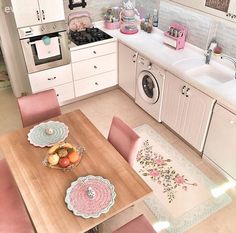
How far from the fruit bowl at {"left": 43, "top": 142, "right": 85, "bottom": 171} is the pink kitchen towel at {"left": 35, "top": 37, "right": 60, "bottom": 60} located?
5.49 feet

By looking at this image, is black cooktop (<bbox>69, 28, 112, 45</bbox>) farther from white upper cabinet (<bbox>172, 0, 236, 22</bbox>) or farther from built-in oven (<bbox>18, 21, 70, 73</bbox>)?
white upper cabinet (<bbox>172, 0, 236, 22</bbox>)

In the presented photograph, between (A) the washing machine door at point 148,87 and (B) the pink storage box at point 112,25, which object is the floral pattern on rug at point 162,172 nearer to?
(A) the washing machine door at point 148,87

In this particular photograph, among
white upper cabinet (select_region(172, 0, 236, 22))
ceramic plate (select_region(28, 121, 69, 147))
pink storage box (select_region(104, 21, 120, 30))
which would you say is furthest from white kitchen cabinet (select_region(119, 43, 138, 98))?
ceramic plate (select_region(28, 121, 69, 147))

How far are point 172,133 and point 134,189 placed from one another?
1735 mm

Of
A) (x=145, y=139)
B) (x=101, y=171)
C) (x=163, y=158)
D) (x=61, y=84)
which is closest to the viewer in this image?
(x=101, y=171)

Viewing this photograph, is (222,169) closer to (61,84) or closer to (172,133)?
(172,133)

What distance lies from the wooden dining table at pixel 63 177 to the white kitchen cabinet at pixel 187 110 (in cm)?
115

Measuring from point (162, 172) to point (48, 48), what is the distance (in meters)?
1.98

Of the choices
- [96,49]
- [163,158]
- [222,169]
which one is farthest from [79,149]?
[96,49]

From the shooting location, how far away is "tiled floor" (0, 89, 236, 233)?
249cm

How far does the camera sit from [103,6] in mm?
4066

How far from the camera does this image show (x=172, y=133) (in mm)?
3479

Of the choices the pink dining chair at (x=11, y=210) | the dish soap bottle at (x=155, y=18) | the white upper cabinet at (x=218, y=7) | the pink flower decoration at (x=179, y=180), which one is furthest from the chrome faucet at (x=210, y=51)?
the pink dining chair at (x=11, y=210)

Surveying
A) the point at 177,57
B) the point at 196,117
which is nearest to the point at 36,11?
the point at 177,57
